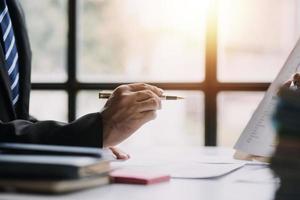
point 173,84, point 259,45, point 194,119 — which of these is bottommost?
point 194,119

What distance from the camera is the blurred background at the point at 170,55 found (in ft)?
7.30

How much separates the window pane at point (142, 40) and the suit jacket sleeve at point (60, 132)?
1098 millimetres

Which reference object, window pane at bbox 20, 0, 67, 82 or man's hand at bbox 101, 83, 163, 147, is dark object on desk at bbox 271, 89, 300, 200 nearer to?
man's hand at bbox 101, 83, 163, 147

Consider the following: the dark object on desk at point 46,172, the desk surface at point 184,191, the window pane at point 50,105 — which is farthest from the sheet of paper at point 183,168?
the window pane at point 50,105

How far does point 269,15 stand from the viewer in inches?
87.2

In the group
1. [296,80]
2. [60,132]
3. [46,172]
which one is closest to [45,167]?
[46,172]

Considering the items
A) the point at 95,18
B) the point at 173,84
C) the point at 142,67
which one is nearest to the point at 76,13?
the point at 95,18

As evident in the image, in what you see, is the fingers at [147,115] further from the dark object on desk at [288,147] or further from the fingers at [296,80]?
the dark object on desk at [288,147]

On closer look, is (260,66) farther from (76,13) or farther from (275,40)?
(76,13)

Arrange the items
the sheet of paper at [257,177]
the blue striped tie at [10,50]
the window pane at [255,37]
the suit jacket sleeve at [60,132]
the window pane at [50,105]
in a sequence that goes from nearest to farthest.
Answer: the sheet of paper at [257,177], the suit jacket sleeve at [60,132], the blue striped tie at [10,50], the window pane at [255,37], the window pane at [50,105]

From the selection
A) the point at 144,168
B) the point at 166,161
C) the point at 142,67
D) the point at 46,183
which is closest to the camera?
the point at 46,183

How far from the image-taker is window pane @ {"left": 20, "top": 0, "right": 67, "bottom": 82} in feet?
8.07

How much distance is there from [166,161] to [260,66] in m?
0.99

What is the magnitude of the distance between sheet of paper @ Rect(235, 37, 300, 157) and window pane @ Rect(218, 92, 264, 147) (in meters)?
0.69
